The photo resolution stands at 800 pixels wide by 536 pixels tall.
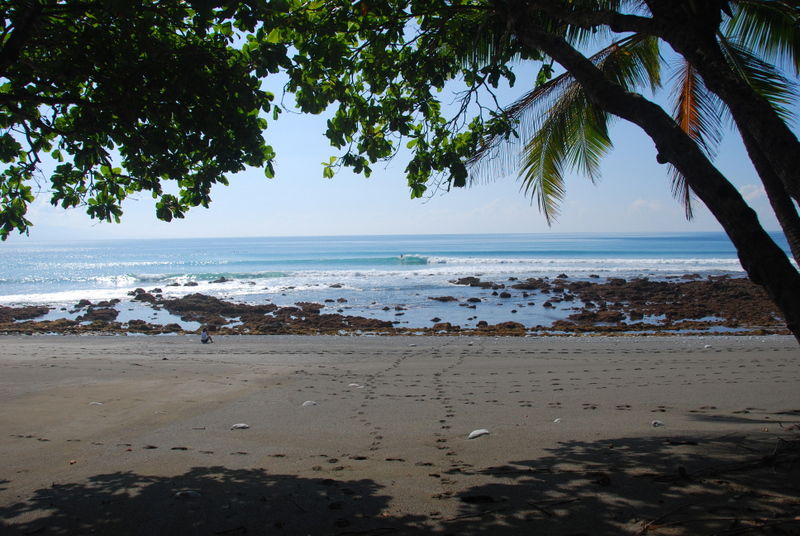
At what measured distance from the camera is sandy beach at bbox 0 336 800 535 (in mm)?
3033

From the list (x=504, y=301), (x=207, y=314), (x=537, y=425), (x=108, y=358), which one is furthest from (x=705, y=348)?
(x=207, y=314)

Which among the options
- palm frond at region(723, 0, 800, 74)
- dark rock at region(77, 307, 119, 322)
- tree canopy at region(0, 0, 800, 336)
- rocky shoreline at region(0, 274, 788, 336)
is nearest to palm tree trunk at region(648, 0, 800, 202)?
tree canopy at region(0, 0, 800, 336)

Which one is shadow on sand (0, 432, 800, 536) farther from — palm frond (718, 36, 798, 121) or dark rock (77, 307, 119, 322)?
dark rock (77, 307, 119, 322)

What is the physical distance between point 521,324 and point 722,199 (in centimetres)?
1600

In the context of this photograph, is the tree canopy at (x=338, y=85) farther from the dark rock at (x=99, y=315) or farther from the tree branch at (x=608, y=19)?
the dark rock at (x=99, y=315)

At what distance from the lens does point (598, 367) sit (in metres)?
10.1

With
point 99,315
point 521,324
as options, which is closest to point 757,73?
point 521,324

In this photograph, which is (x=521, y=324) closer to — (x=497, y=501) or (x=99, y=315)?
(x=497, y=501)

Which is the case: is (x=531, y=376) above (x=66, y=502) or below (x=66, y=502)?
below

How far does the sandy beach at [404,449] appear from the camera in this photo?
303 centimetres

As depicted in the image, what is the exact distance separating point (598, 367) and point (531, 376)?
170 centimetres

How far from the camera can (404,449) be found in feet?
15.5

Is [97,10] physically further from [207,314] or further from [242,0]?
[207,314]

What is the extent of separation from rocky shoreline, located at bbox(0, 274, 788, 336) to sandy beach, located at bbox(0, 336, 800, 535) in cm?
725
